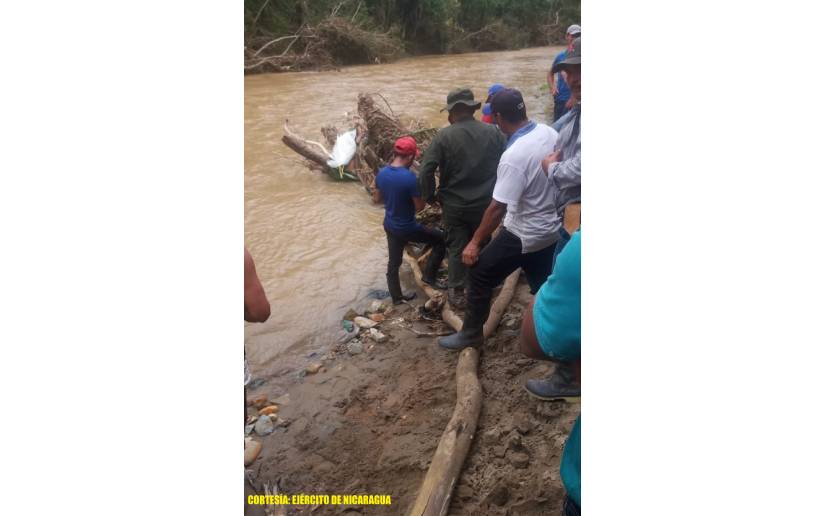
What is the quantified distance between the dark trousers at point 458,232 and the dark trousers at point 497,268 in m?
0.65

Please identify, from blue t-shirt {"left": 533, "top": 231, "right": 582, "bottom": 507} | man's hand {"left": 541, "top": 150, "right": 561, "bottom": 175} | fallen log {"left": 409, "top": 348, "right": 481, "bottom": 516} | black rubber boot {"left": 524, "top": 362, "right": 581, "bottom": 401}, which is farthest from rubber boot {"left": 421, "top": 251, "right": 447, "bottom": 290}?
blue t-shirt {"left": 533, "top": 231, "right": 582, "bottom": 507}

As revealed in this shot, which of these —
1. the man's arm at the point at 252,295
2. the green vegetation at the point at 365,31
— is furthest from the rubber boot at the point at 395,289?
the green vegetation at the point at 365,31

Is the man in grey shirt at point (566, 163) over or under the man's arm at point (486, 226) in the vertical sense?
over

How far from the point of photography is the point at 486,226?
10.2 ft

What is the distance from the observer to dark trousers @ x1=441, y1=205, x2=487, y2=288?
374 cm

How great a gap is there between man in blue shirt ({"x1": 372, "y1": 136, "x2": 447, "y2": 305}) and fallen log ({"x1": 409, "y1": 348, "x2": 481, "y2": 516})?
1544 millimetres

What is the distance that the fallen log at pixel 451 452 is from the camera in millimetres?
2031

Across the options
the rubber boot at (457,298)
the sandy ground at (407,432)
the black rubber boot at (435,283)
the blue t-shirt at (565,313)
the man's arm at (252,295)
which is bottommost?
the sandy ground at (407,432)

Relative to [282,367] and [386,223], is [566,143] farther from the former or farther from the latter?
[282,367]

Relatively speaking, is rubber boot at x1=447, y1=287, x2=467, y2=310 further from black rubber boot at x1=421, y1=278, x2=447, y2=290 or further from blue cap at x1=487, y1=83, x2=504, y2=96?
blue cap at x1=487, y1=83, x2=504, y2=96

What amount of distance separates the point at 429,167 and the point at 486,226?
0.78 meters

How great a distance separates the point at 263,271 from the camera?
517 centimetres

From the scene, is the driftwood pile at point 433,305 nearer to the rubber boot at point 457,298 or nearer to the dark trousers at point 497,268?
the rubber boot at point 457,298
